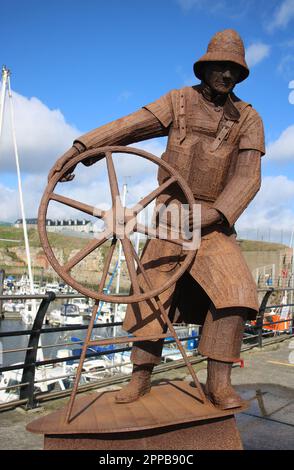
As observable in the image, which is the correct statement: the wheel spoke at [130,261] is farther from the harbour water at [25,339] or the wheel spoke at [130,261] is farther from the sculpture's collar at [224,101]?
the harbour water at [25,339]

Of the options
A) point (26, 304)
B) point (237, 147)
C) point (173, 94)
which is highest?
point (173, 94)

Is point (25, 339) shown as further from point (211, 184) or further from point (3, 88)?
point (211, 184)

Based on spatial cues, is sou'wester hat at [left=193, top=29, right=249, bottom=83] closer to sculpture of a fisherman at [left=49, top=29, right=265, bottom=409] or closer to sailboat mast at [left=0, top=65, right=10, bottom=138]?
sculpture of a fisherman at [left=49, top=29, right=265, bottom=409]

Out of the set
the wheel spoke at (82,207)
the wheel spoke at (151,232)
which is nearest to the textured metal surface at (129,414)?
the wheel spoke at (151,232)

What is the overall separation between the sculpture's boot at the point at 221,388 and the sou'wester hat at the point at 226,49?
2014 millimetres

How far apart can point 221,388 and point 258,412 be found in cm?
146

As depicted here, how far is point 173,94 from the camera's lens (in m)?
3.16

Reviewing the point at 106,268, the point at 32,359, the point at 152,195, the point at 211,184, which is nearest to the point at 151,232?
the point at 152,195

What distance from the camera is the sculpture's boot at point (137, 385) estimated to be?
300cm

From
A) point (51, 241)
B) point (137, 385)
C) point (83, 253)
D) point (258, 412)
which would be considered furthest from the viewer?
point (51, 241)

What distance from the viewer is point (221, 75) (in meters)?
3.02
